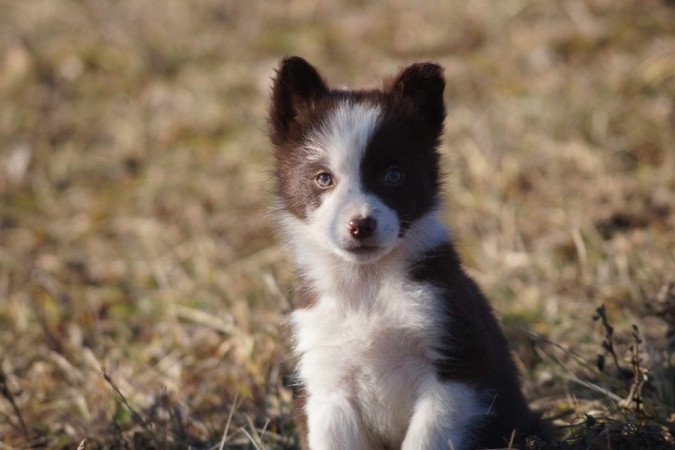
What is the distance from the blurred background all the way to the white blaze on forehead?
69 cm

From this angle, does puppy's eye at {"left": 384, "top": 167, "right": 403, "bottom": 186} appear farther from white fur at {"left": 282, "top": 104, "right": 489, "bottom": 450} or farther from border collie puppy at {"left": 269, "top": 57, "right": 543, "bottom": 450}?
white fur at {"left": 282, "top": 104, "right": 489, "bottom": 450}

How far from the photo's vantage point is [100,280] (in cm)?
872

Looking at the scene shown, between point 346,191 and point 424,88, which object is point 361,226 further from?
point 424,88

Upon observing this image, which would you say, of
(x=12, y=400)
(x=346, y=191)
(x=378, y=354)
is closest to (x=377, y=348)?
(x=378, y=354)

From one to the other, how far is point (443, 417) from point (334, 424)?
0.50 m

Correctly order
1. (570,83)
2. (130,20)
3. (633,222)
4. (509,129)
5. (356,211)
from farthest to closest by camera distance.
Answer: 1. (130,20)
2. (570,83)
3. (509,129)
4. (633,222)
5. (356,211)

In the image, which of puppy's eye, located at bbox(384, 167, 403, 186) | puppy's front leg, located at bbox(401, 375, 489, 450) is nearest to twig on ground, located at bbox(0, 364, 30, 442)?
puppy's front leg, located at bbox(401, 375, 489, 450)

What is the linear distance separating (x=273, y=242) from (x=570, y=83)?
4.31 metres

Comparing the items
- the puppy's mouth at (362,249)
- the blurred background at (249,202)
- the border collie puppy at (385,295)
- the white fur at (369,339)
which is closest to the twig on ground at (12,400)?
the blurred background at (249,202)

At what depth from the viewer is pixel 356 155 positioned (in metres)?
4.15

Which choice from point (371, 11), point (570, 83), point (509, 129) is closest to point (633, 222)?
point (509, 129)

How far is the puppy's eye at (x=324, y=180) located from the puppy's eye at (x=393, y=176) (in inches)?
10.4

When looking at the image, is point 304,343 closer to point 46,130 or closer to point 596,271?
point 596,271

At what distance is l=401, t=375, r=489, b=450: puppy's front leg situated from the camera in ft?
12.7
